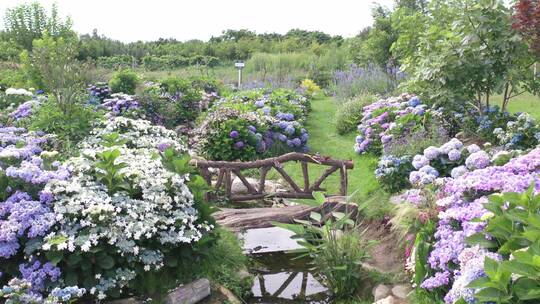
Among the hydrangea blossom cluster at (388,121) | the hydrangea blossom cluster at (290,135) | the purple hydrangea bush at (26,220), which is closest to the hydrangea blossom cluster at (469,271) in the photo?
the purple hydrangea bush at (26,220)

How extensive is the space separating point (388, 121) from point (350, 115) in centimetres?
211

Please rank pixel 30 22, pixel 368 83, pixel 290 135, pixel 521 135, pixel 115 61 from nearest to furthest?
pixel 521 135 → pixel 290 135 → pixel 368 83 → pixel 30 22 → pixel 115 61

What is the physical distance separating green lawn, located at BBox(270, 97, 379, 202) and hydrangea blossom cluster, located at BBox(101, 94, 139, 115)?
3.01 meters

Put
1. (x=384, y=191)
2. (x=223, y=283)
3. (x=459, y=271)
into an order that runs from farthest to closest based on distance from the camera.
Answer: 1. (x=384, y=191)
2. (x=223, y=283)
3. (x=459, y=271)

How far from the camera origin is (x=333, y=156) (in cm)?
920

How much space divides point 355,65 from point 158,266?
1375 centimetres

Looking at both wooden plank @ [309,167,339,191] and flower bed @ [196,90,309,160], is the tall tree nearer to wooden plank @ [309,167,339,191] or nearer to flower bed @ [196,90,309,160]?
flower bed @ [196,90,309,160]

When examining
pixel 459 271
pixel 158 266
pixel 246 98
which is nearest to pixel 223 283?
pixel 158 266

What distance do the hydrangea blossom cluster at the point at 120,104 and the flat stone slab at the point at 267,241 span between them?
4158 millimetres

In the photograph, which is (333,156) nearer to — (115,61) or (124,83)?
(124,83)

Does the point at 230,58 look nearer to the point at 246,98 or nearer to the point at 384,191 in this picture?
the point at 246,98

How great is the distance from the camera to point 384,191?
6438 mm

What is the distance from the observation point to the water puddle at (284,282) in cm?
478

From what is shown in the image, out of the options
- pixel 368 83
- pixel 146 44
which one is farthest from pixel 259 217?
pixel 146 44
